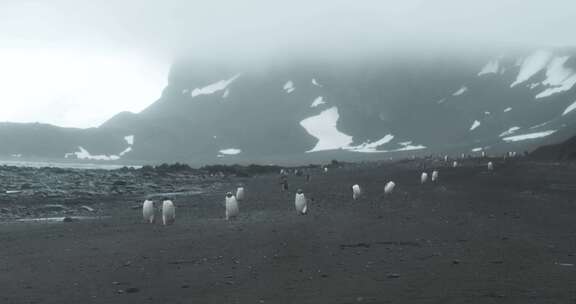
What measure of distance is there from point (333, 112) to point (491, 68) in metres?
41.8

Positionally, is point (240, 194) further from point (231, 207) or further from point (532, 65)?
point (532, 65)

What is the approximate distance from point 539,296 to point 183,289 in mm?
4486

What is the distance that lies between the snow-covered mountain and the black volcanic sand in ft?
327

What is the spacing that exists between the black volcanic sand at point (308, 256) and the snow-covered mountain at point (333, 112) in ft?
327

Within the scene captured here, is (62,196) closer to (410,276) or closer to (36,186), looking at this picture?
(36,186)

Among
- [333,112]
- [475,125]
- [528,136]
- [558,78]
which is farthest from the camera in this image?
[333,112]

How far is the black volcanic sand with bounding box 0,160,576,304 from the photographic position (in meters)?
8.84

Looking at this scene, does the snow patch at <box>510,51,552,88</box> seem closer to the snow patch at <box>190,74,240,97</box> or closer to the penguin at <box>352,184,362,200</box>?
the snow patch at <box>190,74,240,97</box>

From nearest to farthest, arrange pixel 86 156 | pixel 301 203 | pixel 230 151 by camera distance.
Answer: pixel 301 203 < pixel 86 156 < pixel 230 151

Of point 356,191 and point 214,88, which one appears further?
point 214,88

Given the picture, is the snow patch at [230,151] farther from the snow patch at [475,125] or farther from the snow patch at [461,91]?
the snow patch at [461,91]

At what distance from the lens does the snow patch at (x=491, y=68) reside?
172 meters

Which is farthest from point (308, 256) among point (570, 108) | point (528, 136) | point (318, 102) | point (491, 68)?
point (491, 68)

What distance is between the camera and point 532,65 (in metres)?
165
